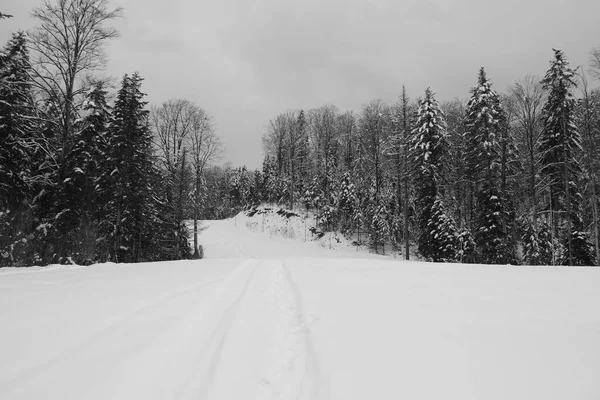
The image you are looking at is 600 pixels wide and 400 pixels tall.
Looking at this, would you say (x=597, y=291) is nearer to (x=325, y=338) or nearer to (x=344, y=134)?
(x=325, y=338)

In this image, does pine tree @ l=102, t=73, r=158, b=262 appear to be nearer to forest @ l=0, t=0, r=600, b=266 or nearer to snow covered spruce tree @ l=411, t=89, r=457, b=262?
forest @ l=0, t=0, r=600, b=266

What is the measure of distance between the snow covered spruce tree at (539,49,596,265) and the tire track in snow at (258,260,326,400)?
2245 cm

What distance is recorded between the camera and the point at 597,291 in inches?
196

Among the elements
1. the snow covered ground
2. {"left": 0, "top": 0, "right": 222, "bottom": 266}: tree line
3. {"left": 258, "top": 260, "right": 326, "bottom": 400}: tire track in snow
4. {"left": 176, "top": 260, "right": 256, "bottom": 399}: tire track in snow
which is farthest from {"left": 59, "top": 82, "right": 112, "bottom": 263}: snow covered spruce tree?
{"left": 258, "top": 260, "right": 326, "bottom": 400}: tire track in snow

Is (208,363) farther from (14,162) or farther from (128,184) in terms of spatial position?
(128,184)

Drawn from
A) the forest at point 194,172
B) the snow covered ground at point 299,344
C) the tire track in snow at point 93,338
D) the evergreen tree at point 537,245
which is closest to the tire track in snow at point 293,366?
the snow covered ground at point 299,344

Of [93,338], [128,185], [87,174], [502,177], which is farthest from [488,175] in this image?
[87,174]

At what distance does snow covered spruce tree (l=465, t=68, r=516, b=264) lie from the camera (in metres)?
19.9

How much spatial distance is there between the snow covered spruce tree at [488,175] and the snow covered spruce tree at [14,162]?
2680cm

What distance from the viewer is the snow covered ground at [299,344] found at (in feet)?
7.08

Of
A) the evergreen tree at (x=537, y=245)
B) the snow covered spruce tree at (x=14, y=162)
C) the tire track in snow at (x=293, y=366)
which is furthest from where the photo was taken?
the evergreen tree at (x=537, y=245)

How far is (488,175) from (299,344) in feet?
75.1

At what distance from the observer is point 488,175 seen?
821 inches

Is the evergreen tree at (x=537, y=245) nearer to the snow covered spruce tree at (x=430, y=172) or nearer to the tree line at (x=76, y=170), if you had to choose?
the snow covered spruce tree at (x=430, y=172)
